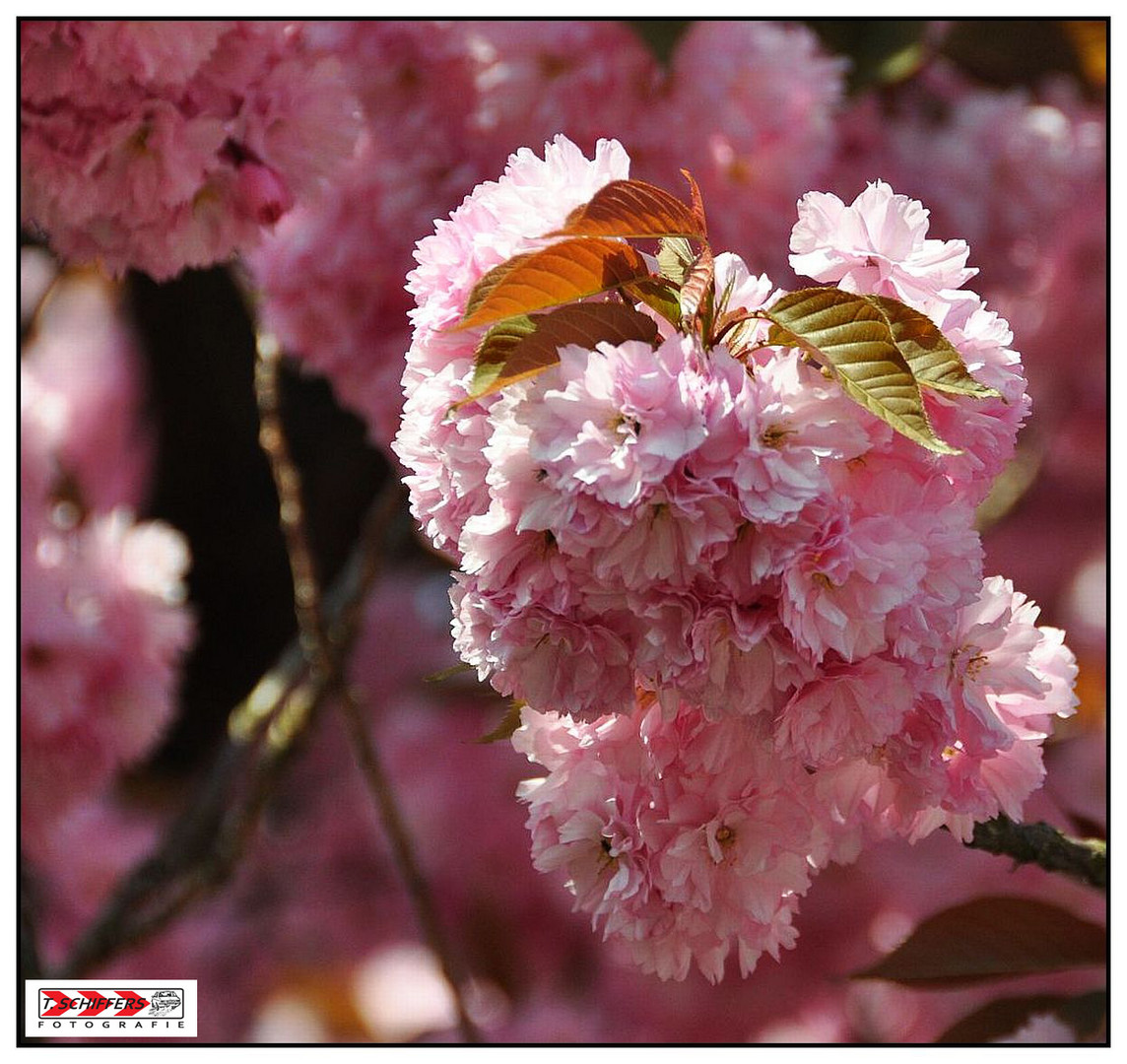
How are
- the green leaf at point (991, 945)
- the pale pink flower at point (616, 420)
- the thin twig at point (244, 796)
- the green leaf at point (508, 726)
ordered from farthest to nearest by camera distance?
the thin twig at point (244, 796), the green leaf at point (991, 945), the green leaf at point (508, 726), the pale pink flower at point (616, 420)

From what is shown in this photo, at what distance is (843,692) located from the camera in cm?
41

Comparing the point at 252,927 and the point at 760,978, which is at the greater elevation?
the point at 760,978

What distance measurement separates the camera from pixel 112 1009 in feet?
2.43

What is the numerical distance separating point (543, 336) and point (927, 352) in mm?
116

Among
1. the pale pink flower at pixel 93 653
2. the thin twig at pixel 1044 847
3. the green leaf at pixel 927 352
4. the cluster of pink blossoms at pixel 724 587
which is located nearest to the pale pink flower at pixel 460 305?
the cluster of pink blossoms at pixel 724 587

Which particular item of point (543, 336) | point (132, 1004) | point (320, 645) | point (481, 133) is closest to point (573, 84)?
point (481, 133)

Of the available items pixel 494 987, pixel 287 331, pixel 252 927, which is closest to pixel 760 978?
pixel 494 987

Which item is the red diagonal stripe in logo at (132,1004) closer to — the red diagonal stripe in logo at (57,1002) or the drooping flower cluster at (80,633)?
the red diagonal stripe in logo at (57,1002)

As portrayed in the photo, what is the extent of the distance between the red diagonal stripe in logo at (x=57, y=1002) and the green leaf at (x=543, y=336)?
20.7 inches

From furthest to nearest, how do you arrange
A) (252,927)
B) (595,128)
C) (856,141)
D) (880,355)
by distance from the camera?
1. (252,927)
2. (856,141)
3. (595,128)
4. (880,355)

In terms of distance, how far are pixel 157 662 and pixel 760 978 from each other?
2.51 ft

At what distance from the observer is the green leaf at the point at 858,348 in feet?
1.26

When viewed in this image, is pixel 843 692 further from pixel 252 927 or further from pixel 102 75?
pixel 252 927
